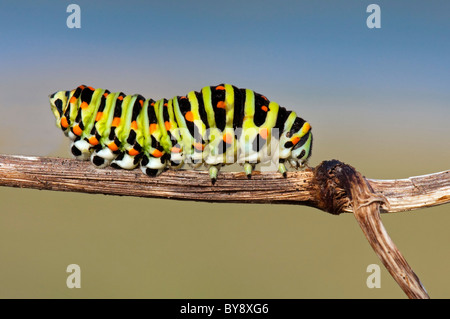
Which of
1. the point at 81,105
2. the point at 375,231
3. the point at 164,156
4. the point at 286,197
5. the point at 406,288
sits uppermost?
the point at 81,105

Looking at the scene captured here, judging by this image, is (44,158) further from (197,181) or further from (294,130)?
(294,130)

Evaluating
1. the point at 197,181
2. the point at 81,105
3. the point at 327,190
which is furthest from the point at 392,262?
the point at 81,105

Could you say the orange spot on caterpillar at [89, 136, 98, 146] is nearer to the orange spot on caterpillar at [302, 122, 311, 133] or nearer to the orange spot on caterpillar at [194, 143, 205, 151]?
the orange spot on caterpillar at [194, 143, 205, 151]

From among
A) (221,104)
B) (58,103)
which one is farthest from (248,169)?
(58,103)

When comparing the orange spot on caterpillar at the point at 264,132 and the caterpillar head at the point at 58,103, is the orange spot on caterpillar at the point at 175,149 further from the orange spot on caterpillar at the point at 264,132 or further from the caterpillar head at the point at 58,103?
the caterpillar head at the point at 58,103

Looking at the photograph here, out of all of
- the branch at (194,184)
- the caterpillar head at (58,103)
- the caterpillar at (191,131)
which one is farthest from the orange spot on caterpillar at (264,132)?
the caterpillar head at (58,103)

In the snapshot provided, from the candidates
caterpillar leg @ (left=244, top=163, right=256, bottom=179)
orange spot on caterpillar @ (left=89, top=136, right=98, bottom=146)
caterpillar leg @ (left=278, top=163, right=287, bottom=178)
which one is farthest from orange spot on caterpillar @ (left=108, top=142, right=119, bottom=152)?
caterpillar leg @ (left=278, top=163, right=287, bottom=178)
